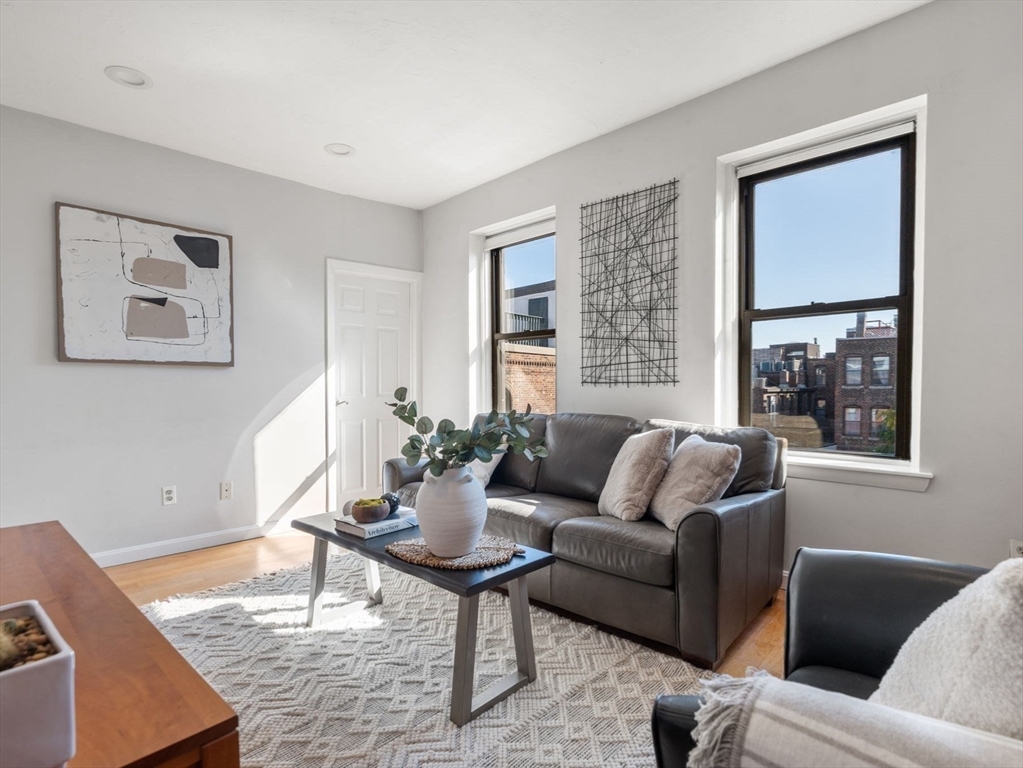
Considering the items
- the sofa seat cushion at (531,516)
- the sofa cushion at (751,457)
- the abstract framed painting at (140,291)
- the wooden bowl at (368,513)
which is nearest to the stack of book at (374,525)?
the wooden bowl at (368,513)

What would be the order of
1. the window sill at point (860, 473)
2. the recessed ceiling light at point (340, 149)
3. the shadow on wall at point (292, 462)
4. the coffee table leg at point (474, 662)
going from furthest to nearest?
1. the shadow on wall at point (292, 462)
2. the recessed ceiling light at point (340, 149)
3. the window sill at point (860, 473)
4. the coffee table leg at point (474, 662)

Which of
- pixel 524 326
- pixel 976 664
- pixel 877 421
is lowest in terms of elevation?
pixel 976 664

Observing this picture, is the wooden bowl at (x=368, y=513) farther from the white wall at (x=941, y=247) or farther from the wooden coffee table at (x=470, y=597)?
the white wall at (x=941, y=247)

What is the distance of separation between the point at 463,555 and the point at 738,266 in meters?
2.17

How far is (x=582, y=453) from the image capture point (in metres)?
2.99

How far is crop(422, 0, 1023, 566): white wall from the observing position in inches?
81.7

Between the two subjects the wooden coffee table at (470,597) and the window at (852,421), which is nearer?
the wooden coffee table at (470,597)

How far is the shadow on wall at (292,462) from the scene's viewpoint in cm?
383

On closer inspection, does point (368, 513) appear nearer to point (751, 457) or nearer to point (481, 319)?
point (751, 457)

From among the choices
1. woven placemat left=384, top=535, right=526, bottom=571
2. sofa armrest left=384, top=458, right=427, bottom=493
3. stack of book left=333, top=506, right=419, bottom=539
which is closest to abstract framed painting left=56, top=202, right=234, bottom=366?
sofa armrest left=384, top=458, right=427, bottom=493

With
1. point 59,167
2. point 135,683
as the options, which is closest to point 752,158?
point 135,683

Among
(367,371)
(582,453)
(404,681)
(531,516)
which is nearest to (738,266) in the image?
(582,453)

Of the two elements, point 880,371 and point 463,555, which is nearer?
point 463,555

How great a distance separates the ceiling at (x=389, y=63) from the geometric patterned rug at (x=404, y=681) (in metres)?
2.53
